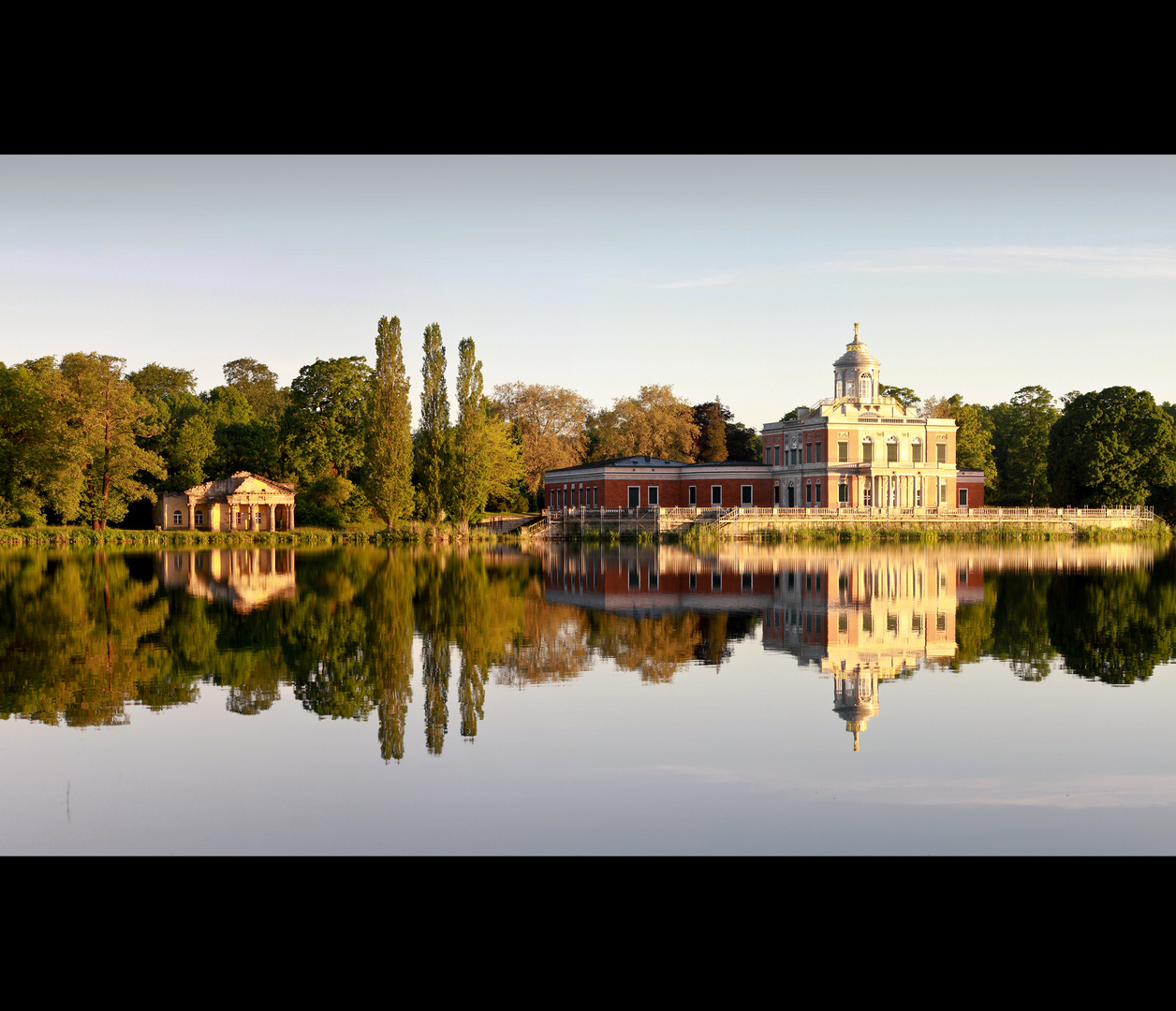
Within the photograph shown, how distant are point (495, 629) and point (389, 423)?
38.1 m

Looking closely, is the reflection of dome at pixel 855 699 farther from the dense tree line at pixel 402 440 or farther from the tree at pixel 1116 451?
the tree at pixel 1116 451

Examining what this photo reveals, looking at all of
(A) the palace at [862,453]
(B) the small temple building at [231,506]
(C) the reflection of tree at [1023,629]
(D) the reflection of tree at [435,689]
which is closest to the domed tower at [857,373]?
(A) the palace at [862,453]

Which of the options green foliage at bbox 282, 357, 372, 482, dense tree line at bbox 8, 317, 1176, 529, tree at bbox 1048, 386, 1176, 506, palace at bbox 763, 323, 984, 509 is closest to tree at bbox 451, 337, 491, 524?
dense tree line at bbox 8, 317, 1176, 529

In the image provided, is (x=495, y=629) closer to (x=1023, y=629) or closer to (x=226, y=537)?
(x=1023, y=629)

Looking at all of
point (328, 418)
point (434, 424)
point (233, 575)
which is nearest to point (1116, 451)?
point (434, 424)

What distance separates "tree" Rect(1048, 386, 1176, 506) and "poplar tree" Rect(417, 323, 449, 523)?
137 ft

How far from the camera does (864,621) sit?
22.3m
